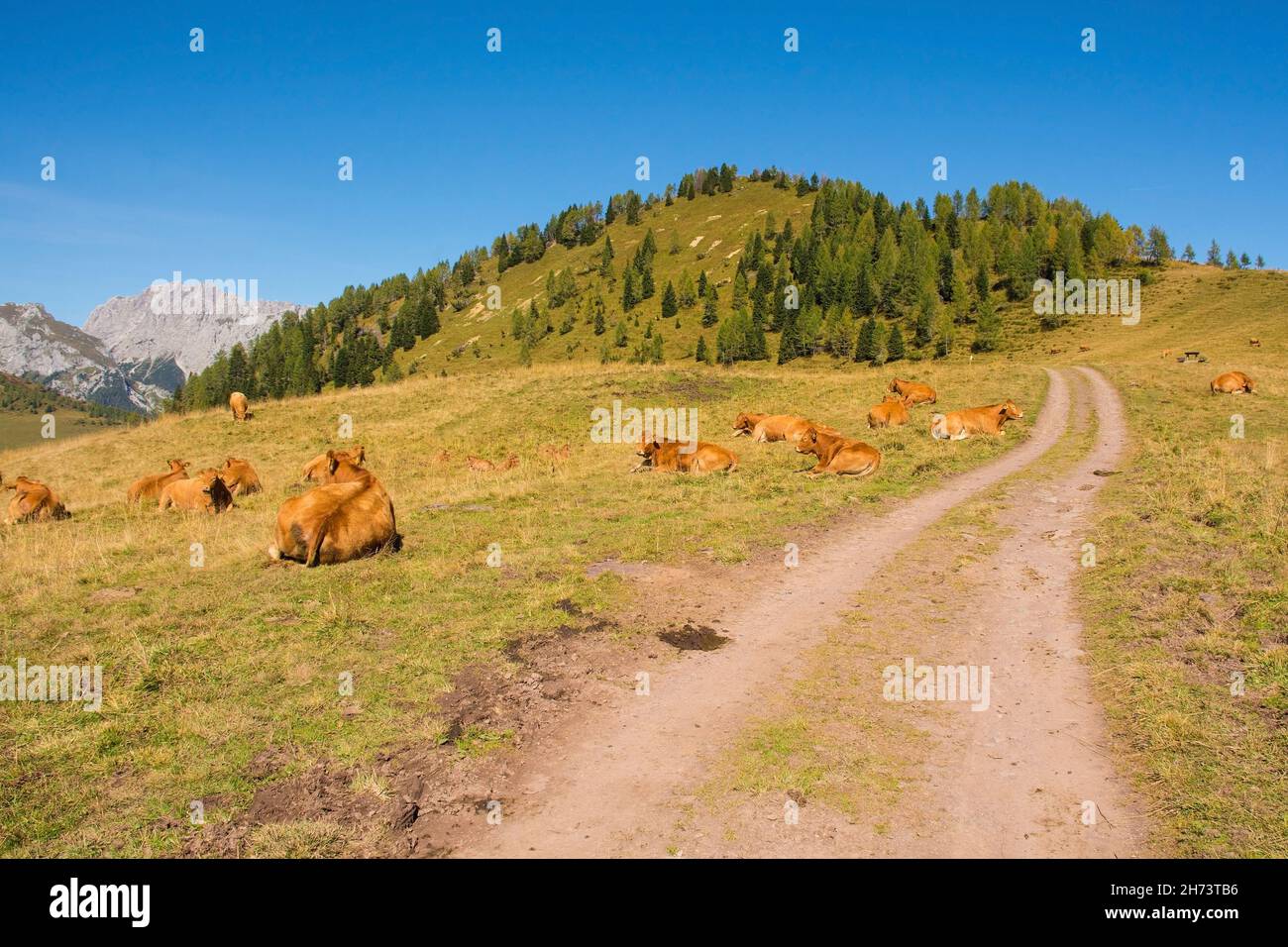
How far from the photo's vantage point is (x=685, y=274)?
14400 centimetres

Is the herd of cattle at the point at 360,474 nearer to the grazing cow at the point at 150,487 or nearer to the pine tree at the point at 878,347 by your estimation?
the grazing cow at the point at 150,487

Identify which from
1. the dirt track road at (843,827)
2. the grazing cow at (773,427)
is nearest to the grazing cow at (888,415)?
the grazing cow at (773,427)

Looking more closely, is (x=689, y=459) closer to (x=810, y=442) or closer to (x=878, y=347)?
(x=810, y=442)

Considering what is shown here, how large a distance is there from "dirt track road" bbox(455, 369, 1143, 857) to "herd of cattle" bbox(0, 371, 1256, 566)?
6.38 meters

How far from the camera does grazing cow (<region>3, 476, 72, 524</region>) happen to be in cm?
1675

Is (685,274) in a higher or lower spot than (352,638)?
higher

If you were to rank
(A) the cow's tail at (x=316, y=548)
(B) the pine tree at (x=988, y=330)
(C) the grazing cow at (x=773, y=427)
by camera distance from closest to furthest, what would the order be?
1. (A) the cow's tail at (x=316, y=548)
2. (C) the grazing cow at (x=773, y=427)
3. (B) the pine tree at (x=988, y=330)

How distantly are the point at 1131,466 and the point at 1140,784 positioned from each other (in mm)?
14832

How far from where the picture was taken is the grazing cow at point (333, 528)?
434 inches

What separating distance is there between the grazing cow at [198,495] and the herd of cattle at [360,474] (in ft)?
0.08

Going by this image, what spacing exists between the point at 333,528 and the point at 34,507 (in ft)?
37.4

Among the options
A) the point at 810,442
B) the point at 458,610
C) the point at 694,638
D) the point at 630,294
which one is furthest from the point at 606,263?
the point at 694,638
